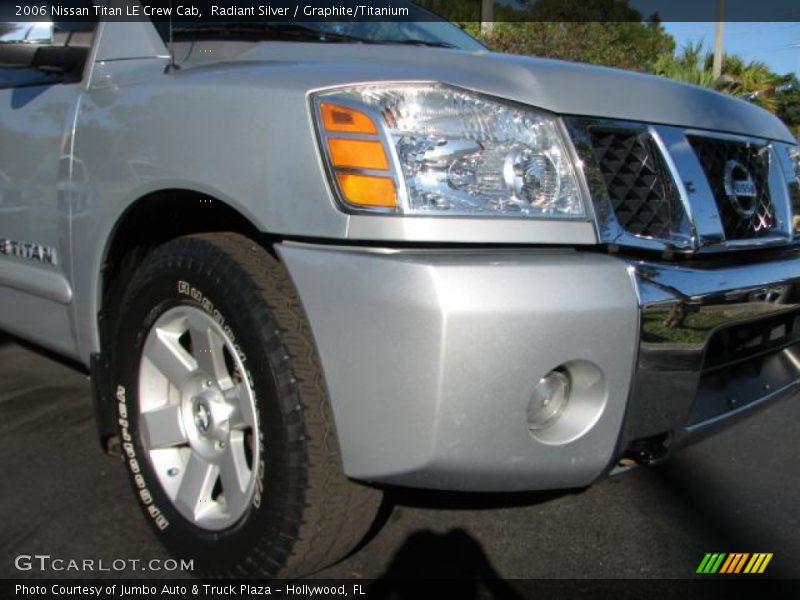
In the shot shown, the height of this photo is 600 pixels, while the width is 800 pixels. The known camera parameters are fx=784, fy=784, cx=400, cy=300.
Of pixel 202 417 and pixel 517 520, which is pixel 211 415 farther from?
pixel 517 520

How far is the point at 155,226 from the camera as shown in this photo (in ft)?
8.16

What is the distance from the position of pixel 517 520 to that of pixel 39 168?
2.06 m

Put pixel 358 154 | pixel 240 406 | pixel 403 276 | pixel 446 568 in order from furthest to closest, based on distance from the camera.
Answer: pixel 446 568
pixel 240 406
pixel 358 154
pixel 403 276

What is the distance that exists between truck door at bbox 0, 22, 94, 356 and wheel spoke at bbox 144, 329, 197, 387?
1.89ft

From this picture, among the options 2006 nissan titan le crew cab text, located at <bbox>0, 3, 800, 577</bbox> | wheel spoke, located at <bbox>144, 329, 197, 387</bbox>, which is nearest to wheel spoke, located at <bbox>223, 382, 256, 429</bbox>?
2006 nissan titan le crew cab text, located at <bbox>0, 3, 800, 577</bbox>

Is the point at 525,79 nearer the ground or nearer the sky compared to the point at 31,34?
nearer the ground

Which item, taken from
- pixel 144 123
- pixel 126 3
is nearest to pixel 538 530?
pixel 144 123

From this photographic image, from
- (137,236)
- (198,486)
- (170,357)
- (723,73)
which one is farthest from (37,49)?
(723,73)

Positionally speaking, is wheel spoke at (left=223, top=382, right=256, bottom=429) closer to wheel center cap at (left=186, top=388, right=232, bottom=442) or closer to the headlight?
wheel center cap at (left=186, top=388, right=232, bottom=442)

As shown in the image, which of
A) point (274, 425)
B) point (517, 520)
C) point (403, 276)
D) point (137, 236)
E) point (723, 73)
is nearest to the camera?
point (403, 276)

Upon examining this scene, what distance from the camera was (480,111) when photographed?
1.88 metres

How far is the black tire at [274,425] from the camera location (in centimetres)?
189

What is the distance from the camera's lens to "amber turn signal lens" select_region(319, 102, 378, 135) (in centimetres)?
180

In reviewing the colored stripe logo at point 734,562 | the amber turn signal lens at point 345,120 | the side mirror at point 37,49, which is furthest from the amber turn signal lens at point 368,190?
the colored stripe logo at point 734,562
